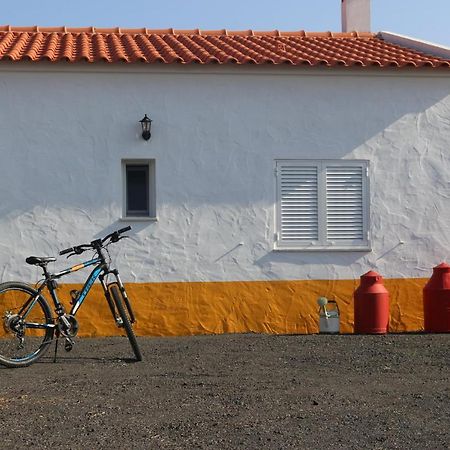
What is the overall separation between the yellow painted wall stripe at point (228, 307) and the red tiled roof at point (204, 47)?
9.75 ft

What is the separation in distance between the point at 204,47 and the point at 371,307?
4.61 metres

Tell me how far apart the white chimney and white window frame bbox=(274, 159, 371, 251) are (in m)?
5.13

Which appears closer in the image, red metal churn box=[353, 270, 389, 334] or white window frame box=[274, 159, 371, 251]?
red metal churn box=[353, 270, 389, 334]

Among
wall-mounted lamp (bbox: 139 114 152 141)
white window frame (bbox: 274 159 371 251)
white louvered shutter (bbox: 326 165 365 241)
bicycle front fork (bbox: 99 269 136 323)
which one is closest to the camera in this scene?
bicycle front fork (bbox: 99 269 136 323)

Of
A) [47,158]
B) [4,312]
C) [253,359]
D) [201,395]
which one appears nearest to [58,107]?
[47,158]

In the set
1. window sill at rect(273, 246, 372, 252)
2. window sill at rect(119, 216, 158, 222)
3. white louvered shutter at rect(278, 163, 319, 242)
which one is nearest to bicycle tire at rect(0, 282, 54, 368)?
window sill at rect(119, 216, 158, 222)

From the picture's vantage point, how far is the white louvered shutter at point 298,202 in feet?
39.8

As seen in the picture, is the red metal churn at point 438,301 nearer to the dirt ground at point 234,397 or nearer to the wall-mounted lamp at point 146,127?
the dirt ground at point 234,397

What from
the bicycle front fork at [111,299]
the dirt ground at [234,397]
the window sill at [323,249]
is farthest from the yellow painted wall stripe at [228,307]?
the bicycle front fork at [111,299]

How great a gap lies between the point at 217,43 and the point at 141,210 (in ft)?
11.3

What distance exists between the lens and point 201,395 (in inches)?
288

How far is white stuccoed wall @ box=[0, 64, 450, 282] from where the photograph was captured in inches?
456

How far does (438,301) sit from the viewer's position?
11.7 m

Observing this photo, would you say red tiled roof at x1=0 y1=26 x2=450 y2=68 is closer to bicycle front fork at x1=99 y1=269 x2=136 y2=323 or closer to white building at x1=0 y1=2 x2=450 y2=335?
white building at x1=0 y1=2 x2=450 y2=335
